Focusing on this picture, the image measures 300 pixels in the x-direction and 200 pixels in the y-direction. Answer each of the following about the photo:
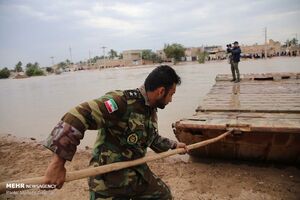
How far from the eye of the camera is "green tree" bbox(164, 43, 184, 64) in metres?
70.1

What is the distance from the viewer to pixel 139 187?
2.04 meters

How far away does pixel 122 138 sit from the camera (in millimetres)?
1899

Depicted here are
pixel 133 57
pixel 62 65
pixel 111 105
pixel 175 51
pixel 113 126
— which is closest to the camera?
pixel 111 105

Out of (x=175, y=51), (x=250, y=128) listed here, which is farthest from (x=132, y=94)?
(x=175, y=51)

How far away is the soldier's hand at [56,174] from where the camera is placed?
4.50 feet

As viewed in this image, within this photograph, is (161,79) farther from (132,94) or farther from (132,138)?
(132,138)

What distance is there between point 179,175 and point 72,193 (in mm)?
1617

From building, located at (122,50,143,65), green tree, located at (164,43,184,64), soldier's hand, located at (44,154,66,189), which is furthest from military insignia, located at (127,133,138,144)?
building, located at (122,50,143,65)

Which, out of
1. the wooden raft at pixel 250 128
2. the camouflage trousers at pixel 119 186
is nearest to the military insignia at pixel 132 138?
the camouflage trousers at pixel 119 186

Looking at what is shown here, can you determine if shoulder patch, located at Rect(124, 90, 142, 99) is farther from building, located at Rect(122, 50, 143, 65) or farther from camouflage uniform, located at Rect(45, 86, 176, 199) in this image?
building, located at Rect(122, 50, 143, 65)

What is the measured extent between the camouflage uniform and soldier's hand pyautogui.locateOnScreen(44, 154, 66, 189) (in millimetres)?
258

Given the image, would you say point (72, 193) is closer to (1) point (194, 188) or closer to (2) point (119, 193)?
(1) point (194, 188)

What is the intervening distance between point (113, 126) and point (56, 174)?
1.76ft

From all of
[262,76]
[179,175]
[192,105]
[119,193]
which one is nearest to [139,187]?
[119,193]
